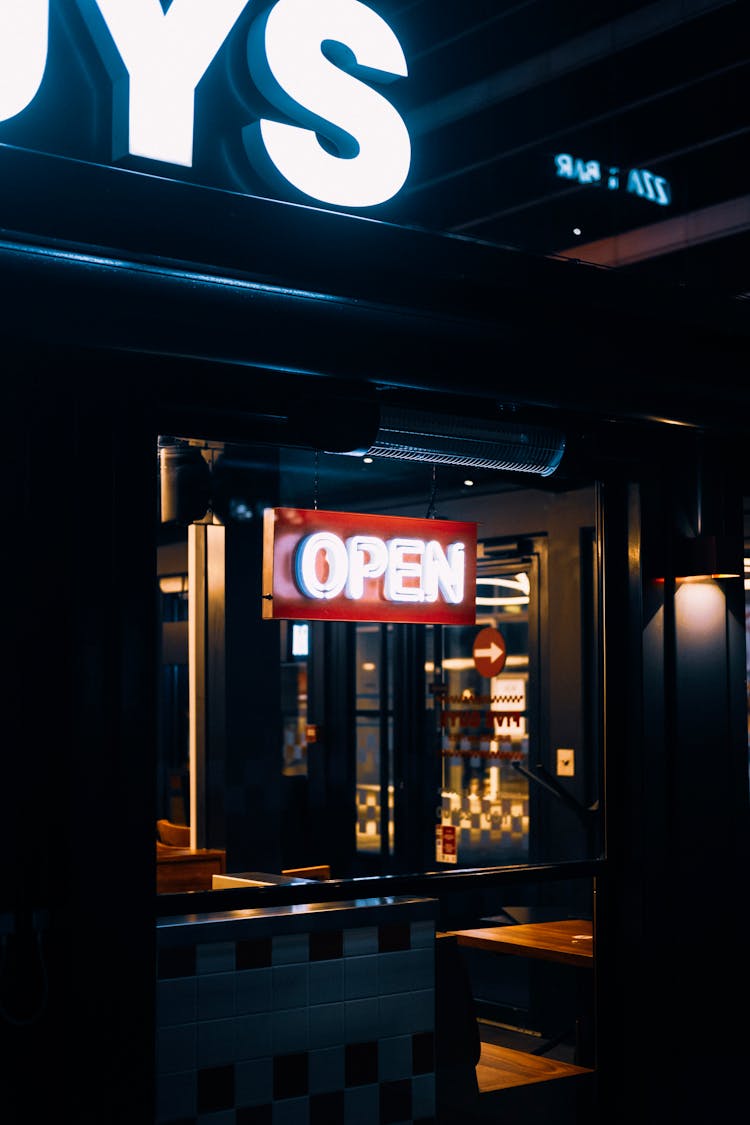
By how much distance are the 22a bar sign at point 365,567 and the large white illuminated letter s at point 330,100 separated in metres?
1.14

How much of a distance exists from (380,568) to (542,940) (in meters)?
2.03

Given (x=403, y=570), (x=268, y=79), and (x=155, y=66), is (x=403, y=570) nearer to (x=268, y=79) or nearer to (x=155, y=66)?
(x=268, y=79)

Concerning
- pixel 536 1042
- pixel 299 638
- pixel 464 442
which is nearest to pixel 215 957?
pixel 464 442

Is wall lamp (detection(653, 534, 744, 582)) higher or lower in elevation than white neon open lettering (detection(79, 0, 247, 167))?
lower

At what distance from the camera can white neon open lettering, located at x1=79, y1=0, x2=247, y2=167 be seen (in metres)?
4.01

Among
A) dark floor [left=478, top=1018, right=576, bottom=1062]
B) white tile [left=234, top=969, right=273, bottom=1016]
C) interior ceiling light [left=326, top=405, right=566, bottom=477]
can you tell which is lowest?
dark floor [left=478, top=1018, right=576, bottom=1062]

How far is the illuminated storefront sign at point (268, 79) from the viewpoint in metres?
3.97

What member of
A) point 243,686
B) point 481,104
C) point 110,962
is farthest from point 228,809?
point 481,104

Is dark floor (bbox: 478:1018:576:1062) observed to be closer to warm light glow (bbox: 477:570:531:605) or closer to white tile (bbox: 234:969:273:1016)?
white tile (bbox: 234:969:273:1016)

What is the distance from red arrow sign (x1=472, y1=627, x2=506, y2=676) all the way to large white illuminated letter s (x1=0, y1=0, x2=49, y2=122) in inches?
200

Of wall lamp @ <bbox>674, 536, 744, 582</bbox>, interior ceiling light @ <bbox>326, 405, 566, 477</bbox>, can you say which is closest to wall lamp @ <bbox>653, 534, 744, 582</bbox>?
wall lamp @ <bbox>674, 536, 744, 582</bbox>

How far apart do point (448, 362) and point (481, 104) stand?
427 cm

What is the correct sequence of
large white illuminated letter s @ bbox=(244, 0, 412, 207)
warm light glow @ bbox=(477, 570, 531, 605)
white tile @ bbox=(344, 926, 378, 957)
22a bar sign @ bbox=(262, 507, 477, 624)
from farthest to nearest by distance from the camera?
warm light glow @ bbox=(477, 570, 531, 605)
22a bar sign @ bbox=(262, 507, 477, 624)
white tile @ bbox=(344, 926, 378, 957)
large white illuminated letter s @ bbox=(244, 0, 412, 207)

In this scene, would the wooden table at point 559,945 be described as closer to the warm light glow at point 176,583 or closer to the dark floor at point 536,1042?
the dark floor at point 536,1042
